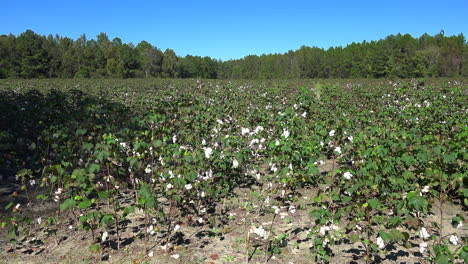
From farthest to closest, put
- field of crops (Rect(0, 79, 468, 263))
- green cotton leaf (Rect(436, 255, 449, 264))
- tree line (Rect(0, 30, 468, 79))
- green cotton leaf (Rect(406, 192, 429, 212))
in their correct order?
tree line (Rect(0, 30, 468, 79)), field of crops (Rect(0, 79, 468, 263)), green cotton leaf (Rect(406, 192, 429, 212)), green cotton leaf (Rect(436, 255, 449, 264))

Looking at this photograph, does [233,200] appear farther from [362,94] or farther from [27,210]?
[362,94]

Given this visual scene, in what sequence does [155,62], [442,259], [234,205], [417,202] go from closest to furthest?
1. [442,259]
2. [417,202]
3. [234,205]
4. [155,62]

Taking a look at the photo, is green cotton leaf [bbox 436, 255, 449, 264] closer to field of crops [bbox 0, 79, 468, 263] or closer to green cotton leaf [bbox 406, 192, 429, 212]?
field of crops [bbox 0, 79, 468, 263]

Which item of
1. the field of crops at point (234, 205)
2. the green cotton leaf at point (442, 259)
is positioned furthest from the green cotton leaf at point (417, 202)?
the green cotton leaf at point (442, 259)

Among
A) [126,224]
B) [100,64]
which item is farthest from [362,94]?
[100,64]

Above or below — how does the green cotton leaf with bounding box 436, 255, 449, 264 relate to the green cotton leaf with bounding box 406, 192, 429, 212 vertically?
below

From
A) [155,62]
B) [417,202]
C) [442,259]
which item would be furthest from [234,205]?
[155,62]

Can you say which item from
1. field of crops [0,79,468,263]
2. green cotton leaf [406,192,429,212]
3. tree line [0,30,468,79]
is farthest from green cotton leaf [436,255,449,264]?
tree line [0,30,468,79]

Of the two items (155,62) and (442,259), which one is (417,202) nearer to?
(442,259)

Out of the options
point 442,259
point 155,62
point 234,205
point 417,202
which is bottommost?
point 234,205

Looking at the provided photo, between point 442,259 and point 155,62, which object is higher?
point 155,62

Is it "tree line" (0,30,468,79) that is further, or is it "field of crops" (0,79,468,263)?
"tree line" (0,30,468,79)

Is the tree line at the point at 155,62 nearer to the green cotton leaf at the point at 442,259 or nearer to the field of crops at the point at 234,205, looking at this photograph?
the field of crops at the point at 234,205

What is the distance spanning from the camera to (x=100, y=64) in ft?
251
